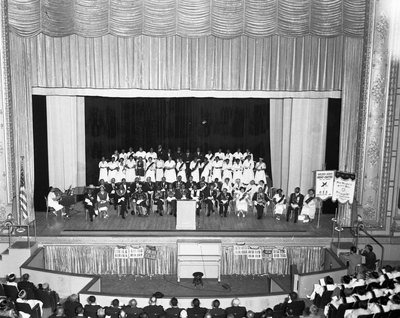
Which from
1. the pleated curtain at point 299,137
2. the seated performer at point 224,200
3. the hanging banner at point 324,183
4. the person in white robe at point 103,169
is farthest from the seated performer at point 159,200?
the pleated curtain at point 299,137

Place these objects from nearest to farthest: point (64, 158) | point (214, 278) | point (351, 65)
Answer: point (214, 278), point (351, 65), point (64, 158)

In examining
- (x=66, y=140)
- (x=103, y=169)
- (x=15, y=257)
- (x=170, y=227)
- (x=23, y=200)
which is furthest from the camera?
(x=66, y=140)

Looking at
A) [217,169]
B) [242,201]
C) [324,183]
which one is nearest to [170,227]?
[242,201]

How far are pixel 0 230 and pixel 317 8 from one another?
12.4 meters

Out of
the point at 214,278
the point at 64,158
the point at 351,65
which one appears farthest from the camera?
the point at 64,158

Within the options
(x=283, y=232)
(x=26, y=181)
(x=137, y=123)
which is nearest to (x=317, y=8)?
(x=283, y=232)

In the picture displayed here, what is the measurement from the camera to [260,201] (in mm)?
17891

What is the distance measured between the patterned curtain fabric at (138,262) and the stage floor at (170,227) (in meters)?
0.47

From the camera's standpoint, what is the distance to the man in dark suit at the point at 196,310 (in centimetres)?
1138

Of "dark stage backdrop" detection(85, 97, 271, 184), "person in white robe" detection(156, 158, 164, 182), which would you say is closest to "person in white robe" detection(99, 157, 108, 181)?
"dark stage backdrop" detection(85, 97, 271, 184)

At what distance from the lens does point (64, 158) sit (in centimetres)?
2094

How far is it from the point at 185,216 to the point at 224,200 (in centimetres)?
170

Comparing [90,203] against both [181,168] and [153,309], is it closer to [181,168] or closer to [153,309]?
[181,168]

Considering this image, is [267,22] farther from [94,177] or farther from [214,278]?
[94,177]
